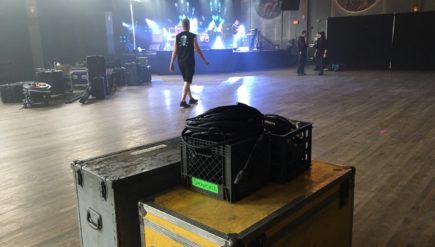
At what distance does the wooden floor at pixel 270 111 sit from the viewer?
8.05 feet

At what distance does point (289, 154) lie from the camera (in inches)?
65.2

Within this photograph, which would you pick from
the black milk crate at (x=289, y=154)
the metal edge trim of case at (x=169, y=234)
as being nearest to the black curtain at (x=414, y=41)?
the black milk crate at (x=289, y=154)

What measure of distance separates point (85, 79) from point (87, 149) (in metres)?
5.60

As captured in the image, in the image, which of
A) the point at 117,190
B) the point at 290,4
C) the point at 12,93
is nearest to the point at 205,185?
the point at 117,190

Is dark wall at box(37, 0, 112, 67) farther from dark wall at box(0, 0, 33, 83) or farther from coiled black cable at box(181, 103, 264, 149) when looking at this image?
coiled black cable at box(181, 103, 264, 149)

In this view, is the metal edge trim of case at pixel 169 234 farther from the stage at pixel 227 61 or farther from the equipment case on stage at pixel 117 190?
the stage at pixel 227 61

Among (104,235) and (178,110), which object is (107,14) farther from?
(104,235)

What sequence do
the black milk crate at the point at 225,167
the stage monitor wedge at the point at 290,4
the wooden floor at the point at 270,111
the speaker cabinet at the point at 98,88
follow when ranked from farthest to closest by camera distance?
1. the stage monitor wedge at the point at 290,4
2. the speaker cabinet at the point at 98,88
3. the wooden floor at the point at 270,111
4. the black milk crate at the point at 225,167

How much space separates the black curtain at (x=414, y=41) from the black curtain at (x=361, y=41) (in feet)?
0.86

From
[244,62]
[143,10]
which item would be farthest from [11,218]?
[143,10]

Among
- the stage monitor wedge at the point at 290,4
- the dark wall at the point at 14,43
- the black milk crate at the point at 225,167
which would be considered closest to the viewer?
the black milk crate at the point at 225,167

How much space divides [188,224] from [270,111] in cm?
490

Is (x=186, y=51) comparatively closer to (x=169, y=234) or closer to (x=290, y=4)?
(x=169, y=234)

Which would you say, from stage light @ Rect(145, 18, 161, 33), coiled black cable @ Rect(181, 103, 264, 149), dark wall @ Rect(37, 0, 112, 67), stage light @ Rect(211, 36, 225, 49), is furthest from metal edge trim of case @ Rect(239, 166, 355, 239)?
stage light @ Rect(211, 36, 225, 49)
